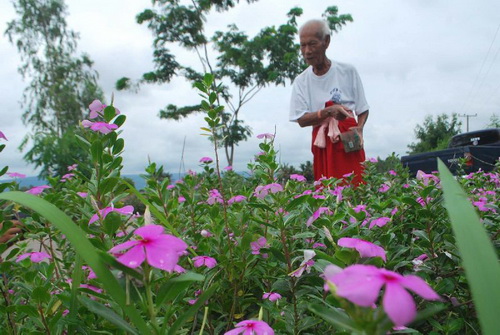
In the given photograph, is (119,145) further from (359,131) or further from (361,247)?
(359,131)

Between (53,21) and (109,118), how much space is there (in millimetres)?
26463

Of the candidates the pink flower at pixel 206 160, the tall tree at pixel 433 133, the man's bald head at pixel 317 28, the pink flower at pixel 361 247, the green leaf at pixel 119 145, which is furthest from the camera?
the tall tree at pixel 433 133

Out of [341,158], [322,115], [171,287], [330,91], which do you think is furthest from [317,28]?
[171,287]

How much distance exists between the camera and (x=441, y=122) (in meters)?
40.5

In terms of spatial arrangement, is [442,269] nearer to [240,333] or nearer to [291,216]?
[291,216]

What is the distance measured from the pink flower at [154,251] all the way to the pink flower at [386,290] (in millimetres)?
221

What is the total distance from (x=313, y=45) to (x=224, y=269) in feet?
9.57

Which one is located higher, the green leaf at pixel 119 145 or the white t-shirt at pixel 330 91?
the white t-shirt at pixel 330 91

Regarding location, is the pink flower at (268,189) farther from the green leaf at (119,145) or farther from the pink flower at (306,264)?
the green leaf at (119,145)

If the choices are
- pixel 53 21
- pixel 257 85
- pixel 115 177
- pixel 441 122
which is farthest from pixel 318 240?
pixel 441 122

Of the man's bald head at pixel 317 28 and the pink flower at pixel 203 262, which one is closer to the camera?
the pink flower at pixel 203 262

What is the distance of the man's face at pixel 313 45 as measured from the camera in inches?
141

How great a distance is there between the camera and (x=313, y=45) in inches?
142

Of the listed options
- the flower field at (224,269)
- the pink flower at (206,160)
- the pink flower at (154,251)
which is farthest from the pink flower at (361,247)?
the pink flower at (206,160)
